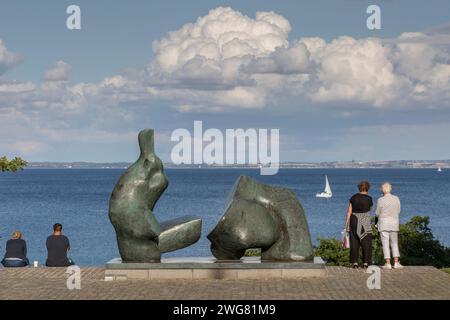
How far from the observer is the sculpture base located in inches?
822

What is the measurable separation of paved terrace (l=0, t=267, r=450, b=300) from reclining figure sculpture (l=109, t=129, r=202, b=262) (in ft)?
3.08

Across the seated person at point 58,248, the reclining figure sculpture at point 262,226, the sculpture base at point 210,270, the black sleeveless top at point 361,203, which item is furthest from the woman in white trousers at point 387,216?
the seated person at point 58,248

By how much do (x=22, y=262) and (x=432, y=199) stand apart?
10709 centimetres

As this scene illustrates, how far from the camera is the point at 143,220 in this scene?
21031mm

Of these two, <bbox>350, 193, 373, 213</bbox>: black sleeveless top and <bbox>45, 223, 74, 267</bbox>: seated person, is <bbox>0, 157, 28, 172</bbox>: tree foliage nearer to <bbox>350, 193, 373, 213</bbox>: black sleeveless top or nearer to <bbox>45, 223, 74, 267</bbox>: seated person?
<bbox>45, 223, 74, 267</bbox>: seated person

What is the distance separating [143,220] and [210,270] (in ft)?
5.70

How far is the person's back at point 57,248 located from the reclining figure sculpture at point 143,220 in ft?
7.03

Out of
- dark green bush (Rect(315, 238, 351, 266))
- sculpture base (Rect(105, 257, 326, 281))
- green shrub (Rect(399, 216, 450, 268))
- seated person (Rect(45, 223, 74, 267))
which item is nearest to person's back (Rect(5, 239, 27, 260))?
seated person (Rect(45, 223, 74, 267))

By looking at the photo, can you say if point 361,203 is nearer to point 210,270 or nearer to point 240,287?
point 210,270

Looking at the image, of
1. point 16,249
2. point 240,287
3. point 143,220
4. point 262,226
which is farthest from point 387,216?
point 16,249

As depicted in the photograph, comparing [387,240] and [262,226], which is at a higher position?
[262,226]

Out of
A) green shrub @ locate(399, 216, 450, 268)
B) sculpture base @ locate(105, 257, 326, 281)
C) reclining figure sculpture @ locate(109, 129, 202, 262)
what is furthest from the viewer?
green shrub @ locate(399, 216, 450, 268)

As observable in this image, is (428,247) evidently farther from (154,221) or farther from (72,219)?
(72,219)
